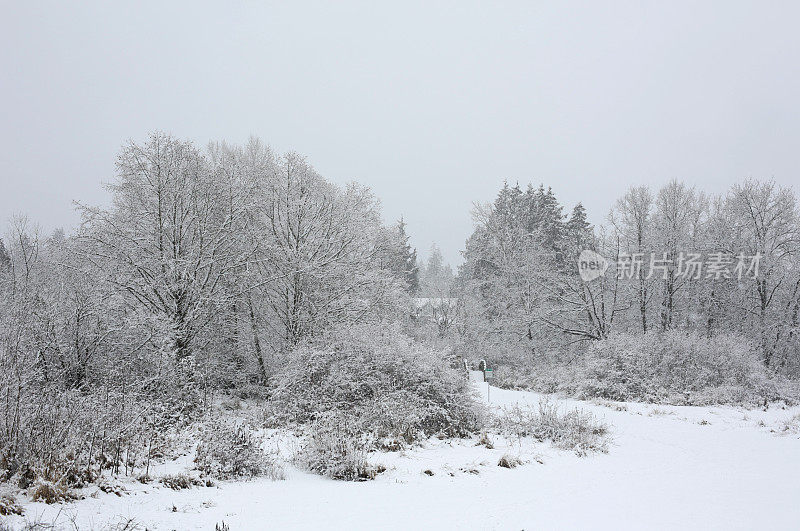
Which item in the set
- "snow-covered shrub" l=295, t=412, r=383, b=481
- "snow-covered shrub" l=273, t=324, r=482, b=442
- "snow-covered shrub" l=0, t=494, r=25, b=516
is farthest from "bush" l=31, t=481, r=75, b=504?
"snow-covered shrub" l=273, t=324, r=482, b=442

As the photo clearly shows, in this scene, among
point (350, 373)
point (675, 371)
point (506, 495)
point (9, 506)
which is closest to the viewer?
point (9, 506)

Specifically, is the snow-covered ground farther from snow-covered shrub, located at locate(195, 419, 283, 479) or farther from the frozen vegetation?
snow-covered shrub, located at locate(195, 419, 283, 479)

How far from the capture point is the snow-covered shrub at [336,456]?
20.4 ft

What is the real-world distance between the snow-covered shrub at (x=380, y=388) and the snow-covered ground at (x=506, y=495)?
2.99 feet

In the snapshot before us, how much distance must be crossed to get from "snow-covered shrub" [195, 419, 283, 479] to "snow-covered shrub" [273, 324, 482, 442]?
2399 mm

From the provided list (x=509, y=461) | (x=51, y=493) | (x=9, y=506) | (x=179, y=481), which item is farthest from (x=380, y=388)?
(x=9, y=506)

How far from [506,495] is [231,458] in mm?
3717

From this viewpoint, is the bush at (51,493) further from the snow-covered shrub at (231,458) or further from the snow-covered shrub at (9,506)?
the snow-covered shrub at (231,458)

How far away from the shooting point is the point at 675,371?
17188 mm

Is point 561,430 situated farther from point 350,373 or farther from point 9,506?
point 9,506

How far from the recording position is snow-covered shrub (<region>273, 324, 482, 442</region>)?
930 centimetres

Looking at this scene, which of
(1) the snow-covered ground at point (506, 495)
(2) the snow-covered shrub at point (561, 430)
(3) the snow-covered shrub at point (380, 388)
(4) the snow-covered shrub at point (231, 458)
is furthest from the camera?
(3) the snow-covered shrub at point (380, 388)

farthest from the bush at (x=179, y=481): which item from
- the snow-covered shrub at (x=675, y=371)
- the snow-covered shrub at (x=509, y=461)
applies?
the snow-covered shrub at (x=675, y=371)

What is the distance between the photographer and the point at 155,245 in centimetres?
1294
